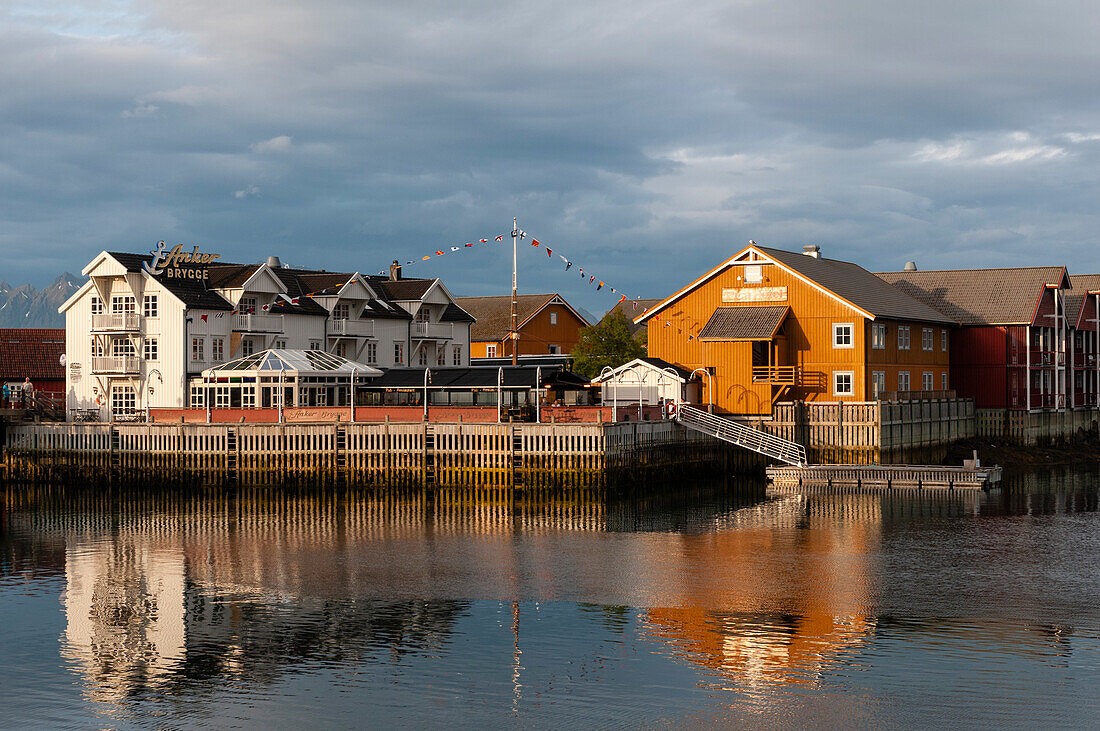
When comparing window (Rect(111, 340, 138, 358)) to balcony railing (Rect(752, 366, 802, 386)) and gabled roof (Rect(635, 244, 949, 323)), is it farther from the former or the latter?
balcony railing (Rect(752, 366, 802, 386))

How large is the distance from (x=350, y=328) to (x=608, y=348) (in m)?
22.0

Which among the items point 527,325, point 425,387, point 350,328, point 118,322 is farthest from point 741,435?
point 527,325

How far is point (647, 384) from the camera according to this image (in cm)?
6875

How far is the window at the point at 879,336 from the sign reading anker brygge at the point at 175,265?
39.7 metres

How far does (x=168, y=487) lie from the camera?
61656mm

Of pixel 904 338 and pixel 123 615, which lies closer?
pixel 123 615

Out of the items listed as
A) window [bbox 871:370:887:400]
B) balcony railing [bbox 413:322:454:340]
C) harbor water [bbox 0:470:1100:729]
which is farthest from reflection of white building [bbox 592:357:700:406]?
balcony railing [bbox 413:322:454:340]

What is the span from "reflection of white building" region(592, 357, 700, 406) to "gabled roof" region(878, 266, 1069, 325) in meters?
21.8

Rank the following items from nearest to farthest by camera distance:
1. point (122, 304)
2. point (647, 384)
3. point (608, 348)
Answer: point (647, 384)
point (122, 304)
point (608, 348)

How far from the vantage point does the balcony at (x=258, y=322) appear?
72.4 metres

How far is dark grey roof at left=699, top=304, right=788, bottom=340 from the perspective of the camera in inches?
2635

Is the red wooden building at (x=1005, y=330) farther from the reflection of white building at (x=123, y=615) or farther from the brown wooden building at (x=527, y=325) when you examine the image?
the reflection of white building at (x=123, y=615)

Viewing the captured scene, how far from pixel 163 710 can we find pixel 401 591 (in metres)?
10.4

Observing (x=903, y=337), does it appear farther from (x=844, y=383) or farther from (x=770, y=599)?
(x=770, y=599)
